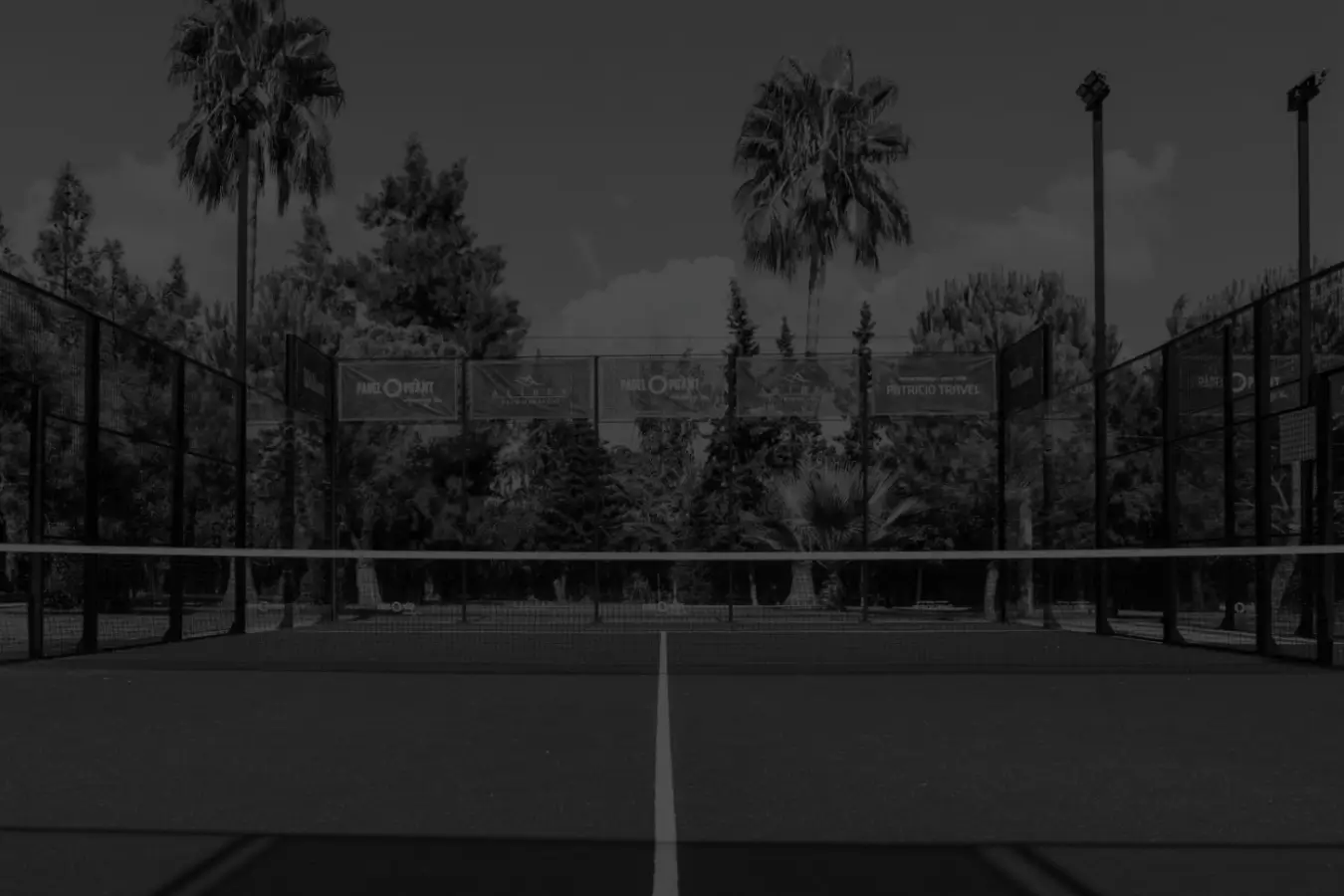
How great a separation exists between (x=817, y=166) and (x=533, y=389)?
16.5 m

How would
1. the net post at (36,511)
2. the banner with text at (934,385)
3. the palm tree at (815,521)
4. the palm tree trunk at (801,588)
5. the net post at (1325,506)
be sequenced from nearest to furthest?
the net post at (1325,506) → the net post at (36,511) → the banner with text at (934,385) → the palm tree trunk at (801,588) → the palm tree at (815,521)

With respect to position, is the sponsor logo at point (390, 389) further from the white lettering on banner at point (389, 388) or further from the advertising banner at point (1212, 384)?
the advertising banner at point (1212, 384)

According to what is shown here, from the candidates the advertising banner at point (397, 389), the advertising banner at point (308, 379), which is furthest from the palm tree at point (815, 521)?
the advertising banner at point (308, 379)

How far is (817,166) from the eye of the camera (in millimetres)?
40125

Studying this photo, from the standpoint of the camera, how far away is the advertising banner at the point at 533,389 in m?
26.7

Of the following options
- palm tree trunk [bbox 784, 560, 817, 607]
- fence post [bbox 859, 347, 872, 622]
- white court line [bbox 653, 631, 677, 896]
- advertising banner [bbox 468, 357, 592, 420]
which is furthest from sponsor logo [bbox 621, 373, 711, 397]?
white court line [bbox 653, 631, 677, 896]

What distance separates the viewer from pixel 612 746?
8.70m

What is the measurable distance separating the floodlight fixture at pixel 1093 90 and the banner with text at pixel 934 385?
4.96m

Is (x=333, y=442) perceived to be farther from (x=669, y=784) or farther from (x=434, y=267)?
(x=434, y=267)

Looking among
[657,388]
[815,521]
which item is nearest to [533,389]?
[657,388]

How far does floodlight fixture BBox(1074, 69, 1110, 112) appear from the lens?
24.7 metres

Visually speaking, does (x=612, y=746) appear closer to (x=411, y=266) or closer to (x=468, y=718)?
(x=468, y=718)

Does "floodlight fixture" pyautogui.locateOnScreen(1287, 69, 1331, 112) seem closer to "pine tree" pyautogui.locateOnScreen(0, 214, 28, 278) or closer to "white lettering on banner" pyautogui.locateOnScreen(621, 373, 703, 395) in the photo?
"white lettering on banner" pyautogui.locateOnScreen(621, 373, 703, 395)

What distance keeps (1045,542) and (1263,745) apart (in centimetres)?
1939
